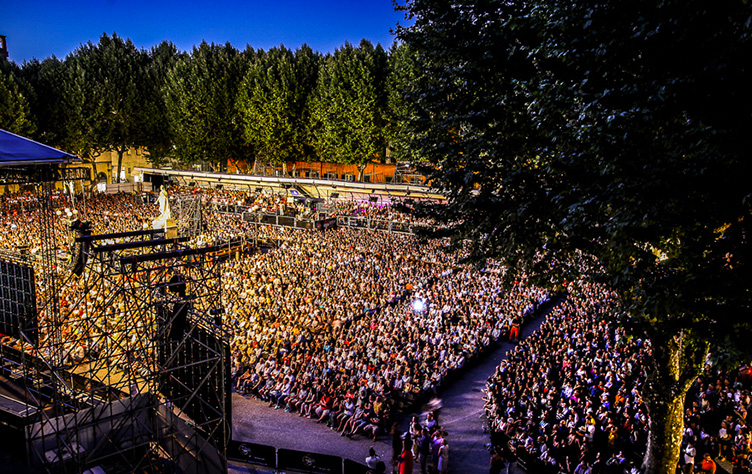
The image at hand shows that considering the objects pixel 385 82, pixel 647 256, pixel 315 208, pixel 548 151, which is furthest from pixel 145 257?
pixel 385 82

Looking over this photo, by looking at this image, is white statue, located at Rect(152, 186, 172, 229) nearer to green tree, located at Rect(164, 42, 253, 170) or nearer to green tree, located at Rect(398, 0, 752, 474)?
green tree, located at Rect(398, 0, 752, 474)

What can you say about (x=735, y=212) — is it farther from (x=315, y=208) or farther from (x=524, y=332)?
(x=315, y=208)

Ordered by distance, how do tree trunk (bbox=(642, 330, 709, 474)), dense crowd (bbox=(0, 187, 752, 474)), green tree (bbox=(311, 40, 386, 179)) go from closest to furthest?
1. tree trunk (bbox=(642, 330, 709, 474))
2. dense crowd (bbox=(0, 187, 752, 474))
3. green tree (bbox=(311, 40, 386, 179))

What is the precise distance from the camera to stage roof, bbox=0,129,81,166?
9508 millimetres

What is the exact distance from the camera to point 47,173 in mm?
11867

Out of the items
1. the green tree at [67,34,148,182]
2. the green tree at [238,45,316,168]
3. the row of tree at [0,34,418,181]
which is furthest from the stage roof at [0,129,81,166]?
the green tree at [67,34,148,182]

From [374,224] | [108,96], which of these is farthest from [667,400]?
[108,96]

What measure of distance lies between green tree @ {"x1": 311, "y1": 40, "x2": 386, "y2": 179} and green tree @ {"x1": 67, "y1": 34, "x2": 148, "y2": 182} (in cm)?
2137

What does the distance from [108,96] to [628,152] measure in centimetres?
5390

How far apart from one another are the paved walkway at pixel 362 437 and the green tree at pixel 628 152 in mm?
4098

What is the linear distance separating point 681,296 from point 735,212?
1143mm

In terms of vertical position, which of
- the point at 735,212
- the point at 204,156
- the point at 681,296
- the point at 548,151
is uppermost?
the point at 204,156

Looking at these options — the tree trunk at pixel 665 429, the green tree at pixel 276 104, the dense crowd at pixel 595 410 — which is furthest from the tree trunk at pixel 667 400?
the green tree at pixel 276 104

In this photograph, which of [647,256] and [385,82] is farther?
[385,82]
